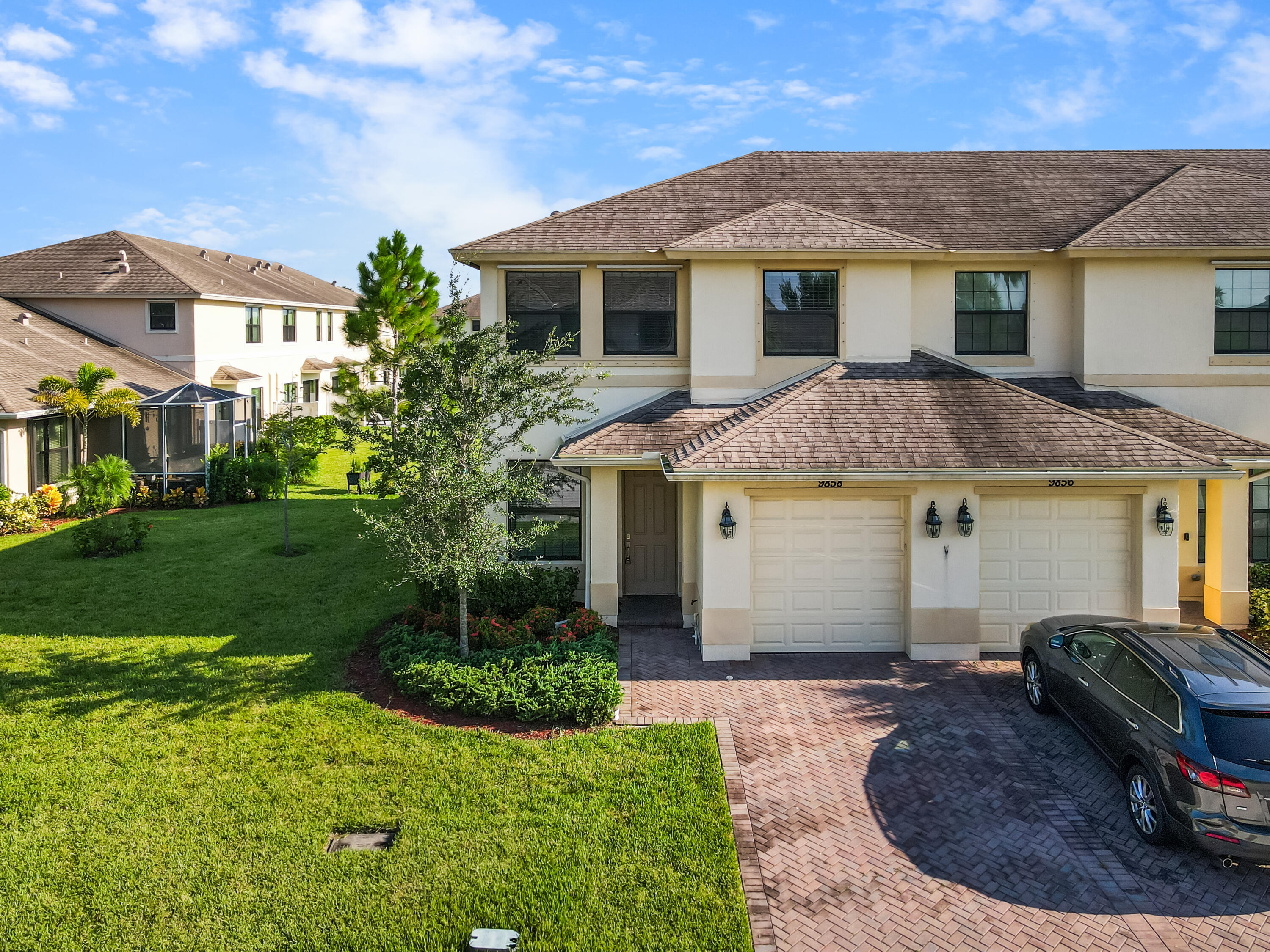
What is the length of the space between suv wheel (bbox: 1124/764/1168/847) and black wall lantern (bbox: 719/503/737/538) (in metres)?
5.77

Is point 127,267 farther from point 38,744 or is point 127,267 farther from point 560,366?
point 38,744

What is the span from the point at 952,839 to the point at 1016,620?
580 centimetres

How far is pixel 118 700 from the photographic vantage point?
34.9ft

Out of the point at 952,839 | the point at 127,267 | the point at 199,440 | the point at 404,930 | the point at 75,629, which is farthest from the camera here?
the point at 127,267

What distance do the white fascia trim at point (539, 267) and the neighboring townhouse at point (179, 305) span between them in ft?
39.8

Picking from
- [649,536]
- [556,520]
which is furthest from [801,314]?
[556,520]

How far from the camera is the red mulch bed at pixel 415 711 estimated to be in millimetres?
9992

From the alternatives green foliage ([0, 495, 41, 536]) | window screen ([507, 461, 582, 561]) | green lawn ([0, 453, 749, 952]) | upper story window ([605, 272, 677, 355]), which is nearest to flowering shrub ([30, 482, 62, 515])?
green foliage ([0, 495, 41, 536])

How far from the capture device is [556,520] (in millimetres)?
15242

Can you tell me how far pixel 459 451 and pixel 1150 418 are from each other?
1096 centimetres

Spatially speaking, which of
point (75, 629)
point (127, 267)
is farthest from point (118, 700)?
point (127, 267)

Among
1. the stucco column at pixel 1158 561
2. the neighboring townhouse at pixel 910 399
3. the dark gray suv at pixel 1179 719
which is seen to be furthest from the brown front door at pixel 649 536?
the stucco column at pixel 1158 561

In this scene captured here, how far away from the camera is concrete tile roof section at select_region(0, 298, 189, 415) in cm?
2197

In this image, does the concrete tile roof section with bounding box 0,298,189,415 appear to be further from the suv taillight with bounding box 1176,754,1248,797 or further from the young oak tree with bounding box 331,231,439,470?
the suv taillight with bounding box 1176,754,1248,797
